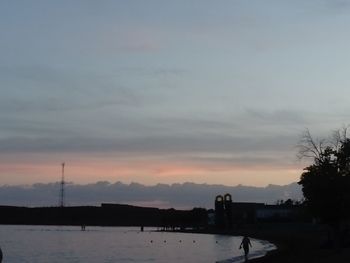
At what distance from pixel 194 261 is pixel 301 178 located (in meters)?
26.8

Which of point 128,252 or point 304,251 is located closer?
point 304,251

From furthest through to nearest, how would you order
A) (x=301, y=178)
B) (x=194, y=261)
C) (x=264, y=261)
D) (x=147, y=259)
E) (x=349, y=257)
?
(x=147, y=259)
(x=194, y=261)
(x=264, y=261)
(x=301, y=178)
(x=349, y=257)

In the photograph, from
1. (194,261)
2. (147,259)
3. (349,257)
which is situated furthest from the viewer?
(147,259)

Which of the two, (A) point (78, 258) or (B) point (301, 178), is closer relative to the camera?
(B) point (301, 178)

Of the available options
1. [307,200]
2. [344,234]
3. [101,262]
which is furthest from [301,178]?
[101,262]

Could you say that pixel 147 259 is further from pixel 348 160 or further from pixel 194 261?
pixel 348 160

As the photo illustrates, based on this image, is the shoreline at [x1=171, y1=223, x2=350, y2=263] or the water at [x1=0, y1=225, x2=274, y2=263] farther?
the water at [x1=0, y1=225, x2=274, y2=263]

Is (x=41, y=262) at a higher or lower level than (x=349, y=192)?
lower

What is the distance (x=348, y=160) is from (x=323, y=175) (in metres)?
8.37

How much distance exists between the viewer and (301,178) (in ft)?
168

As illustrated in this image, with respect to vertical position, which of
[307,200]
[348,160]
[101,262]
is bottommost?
[101,262]

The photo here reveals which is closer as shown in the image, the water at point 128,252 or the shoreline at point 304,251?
the shoreline at point 304,251

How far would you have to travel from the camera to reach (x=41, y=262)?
76875 mm

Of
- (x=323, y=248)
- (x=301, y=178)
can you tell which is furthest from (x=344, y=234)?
(x=301, y=178)
